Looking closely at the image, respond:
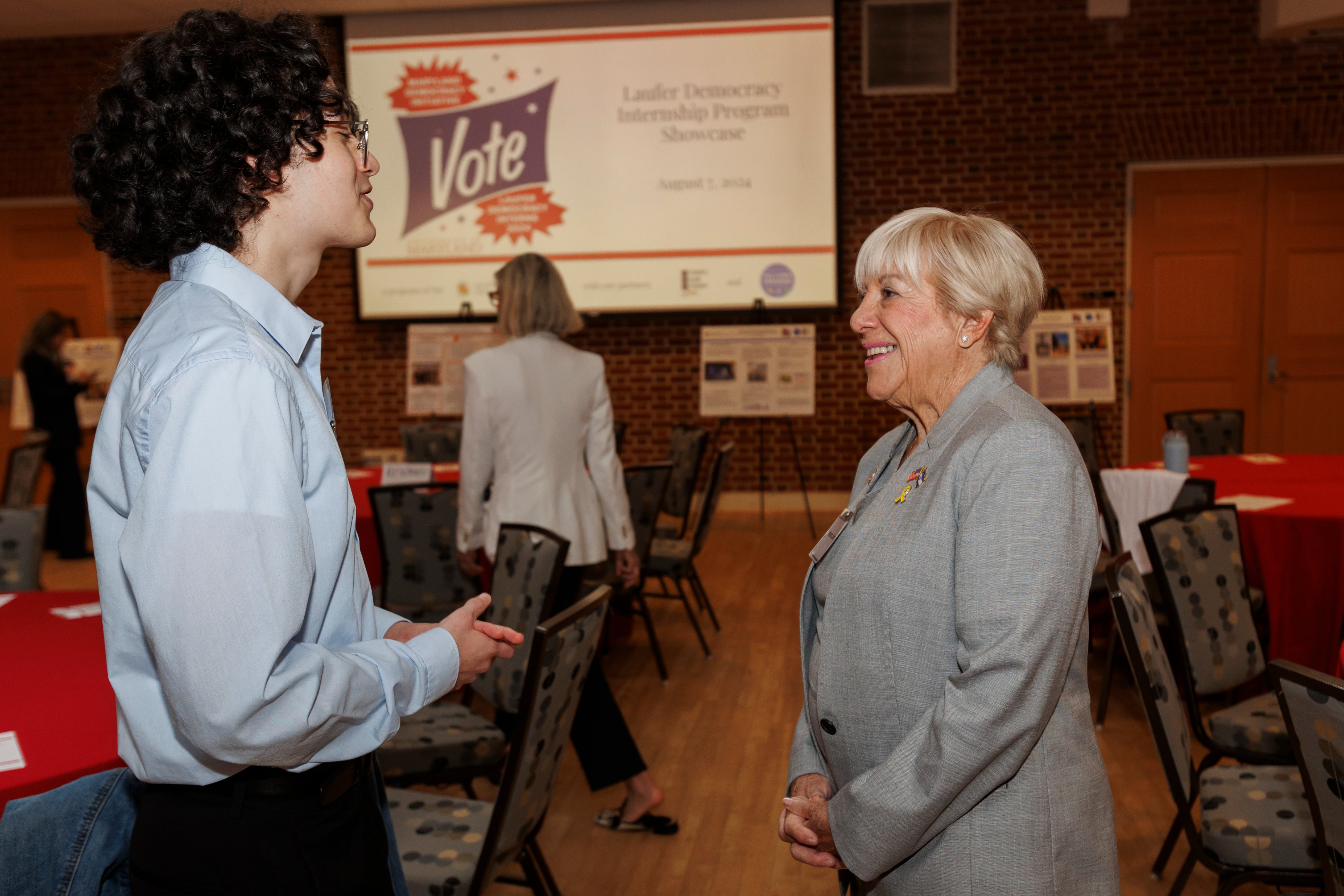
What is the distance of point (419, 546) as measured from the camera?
3.71m

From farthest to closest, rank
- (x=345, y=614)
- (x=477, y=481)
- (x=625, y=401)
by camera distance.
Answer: (x=625, y=401)
(x=477, y=481)
(x=345, y=614)

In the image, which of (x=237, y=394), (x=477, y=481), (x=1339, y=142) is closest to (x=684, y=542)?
(x=477, y=481)

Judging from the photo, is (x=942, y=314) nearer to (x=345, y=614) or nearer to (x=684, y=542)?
(x=345, y=614)

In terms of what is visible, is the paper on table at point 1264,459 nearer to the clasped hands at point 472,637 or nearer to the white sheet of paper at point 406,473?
the white sheet of paper at point 406,473

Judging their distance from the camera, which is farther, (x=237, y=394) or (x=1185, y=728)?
(x=1185, y=728)

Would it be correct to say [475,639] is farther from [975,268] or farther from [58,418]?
[58,418]

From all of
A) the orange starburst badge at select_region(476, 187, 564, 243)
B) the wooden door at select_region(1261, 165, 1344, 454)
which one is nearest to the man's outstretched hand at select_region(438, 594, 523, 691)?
the orange starburst badge at select_region(476, 187, 564, 243)

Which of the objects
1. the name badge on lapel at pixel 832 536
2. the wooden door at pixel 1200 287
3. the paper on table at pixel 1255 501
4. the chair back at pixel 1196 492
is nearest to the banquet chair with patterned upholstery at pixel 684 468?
the chair back at pixel 1196 492

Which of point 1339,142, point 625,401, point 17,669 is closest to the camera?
point 17,669

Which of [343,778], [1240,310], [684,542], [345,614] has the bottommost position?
[684,542]

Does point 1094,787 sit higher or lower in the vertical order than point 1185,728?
higher

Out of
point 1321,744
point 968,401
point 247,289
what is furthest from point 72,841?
point 1321,744

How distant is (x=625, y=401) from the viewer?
26.6 feet

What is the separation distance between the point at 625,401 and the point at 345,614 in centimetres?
694
